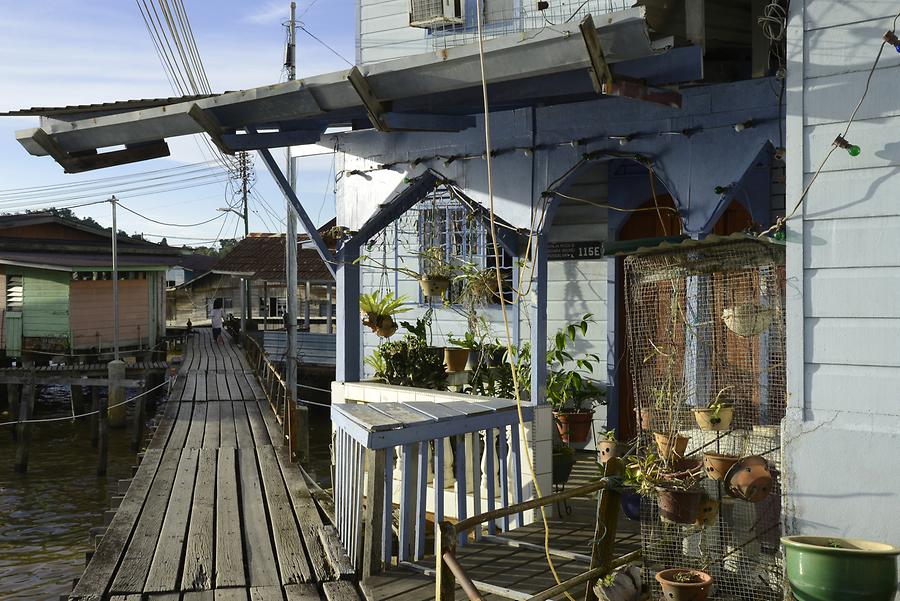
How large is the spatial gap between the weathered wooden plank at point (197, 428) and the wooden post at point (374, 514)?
5884 millimetres

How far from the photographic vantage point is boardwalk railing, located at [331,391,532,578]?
17.3 ft

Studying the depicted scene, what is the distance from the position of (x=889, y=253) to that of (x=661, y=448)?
5.87 ft

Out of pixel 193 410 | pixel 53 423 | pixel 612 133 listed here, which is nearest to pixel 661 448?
pixel 612 133

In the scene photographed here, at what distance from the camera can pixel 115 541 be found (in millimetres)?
6227

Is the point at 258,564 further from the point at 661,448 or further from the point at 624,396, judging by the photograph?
the point at 624,396

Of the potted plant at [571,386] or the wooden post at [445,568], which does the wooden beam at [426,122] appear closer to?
the potted plant at [571,386]

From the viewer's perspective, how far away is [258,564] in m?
5.73

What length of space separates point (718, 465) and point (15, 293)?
75.7 ft

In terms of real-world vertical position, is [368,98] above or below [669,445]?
above

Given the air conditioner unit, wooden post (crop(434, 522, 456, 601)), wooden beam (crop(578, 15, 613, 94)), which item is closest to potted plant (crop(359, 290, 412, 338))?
the air conditioner unit

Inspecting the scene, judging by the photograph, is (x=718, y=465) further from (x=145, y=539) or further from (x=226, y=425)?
(x=226, y=425)

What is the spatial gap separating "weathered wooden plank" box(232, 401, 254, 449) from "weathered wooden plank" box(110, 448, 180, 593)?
1677 mm

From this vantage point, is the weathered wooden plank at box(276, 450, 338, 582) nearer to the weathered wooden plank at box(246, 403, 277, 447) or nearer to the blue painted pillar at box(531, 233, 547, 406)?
the weathered wooden plank at box(246, 403, 277, 447)

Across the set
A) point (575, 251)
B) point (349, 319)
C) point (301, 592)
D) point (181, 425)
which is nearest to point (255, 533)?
point (301, 592)
